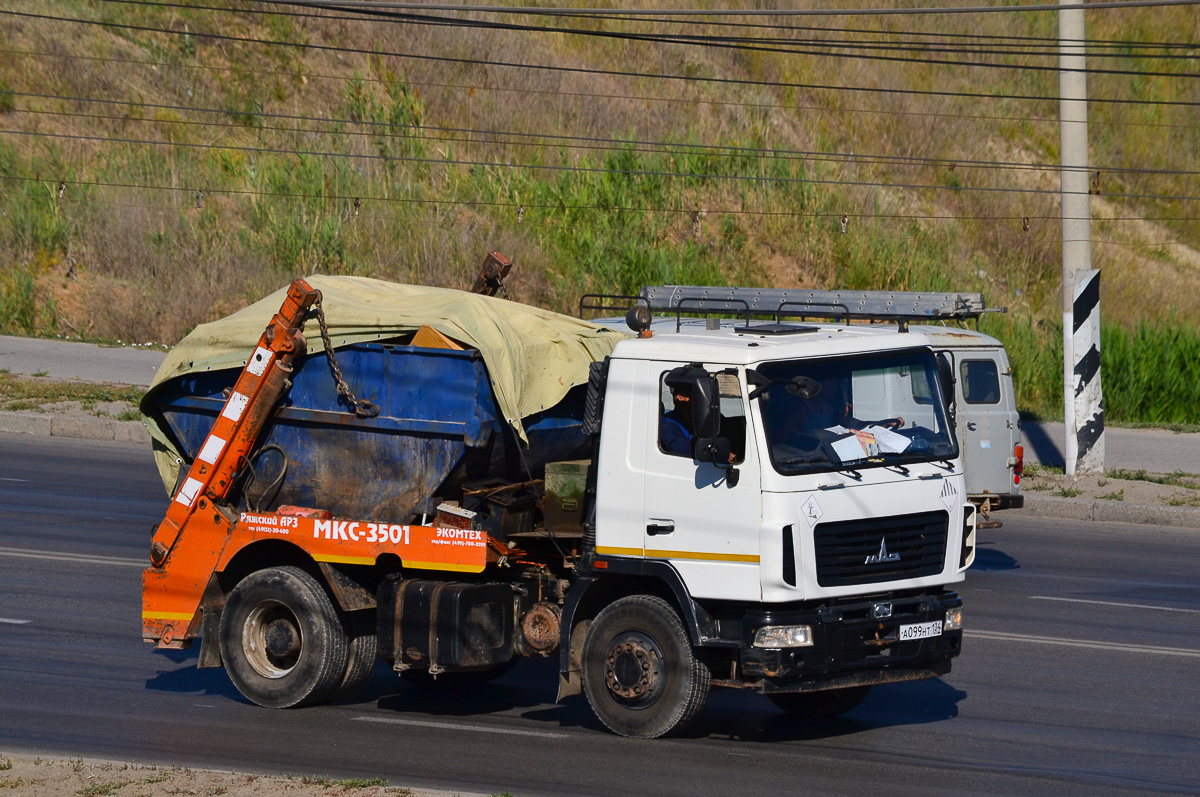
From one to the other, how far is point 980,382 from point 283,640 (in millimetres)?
8167

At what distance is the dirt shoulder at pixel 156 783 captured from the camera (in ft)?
21.2

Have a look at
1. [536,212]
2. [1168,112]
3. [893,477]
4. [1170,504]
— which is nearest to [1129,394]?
[1170,504]

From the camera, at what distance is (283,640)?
28.0 feet

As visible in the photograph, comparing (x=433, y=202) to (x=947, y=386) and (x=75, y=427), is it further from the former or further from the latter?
(x=947, y=386)

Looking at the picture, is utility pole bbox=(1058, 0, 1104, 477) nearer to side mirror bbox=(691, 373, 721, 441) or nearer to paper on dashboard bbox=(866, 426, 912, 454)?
paper on dashboard bbox=(866, 426, 912, 454)

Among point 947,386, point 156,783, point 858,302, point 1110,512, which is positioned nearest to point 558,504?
point 947,386

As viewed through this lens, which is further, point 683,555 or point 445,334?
point 445,334

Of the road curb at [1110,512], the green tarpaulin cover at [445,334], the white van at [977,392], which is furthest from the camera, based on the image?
the road curb at [1110,512]

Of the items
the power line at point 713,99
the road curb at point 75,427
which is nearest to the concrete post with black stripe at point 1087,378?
the road curb at point 75,427

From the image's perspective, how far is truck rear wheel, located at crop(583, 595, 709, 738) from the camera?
296 inches

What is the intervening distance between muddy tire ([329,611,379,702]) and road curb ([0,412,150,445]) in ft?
36.3

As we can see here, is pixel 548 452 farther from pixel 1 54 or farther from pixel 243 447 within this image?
pixel 1 54

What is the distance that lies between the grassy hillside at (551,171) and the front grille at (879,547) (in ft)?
50.3

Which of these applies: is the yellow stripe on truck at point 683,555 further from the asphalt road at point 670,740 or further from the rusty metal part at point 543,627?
the asphalt road at point 670,740
